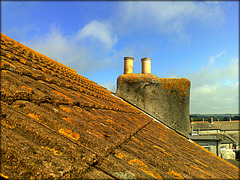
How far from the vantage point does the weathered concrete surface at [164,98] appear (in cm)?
546

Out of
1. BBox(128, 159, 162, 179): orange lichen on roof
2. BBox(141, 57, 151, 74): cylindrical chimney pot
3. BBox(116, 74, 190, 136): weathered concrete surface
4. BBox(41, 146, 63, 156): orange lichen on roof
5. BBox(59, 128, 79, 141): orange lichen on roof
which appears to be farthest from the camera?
BBox(141, 57, 151, 74): cylindrical chimney pot

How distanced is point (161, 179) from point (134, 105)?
14.0ft

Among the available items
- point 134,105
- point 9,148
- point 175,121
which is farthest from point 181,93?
point 9,148

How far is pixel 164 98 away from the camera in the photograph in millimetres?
5531

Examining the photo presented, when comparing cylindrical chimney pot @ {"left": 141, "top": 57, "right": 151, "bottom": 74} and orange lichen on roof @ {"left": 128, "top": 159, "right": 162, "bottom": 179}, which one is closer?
orange lichen on roof @ {"left": 128, "top": 159, "right": 162, "bottom": 179}

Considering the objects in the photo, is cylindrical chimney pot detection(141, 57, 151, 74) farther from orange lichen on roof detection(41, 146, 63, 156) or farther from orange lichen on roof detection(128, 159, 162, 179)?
orange lichen on roof detection(41, 146, 63, 156)

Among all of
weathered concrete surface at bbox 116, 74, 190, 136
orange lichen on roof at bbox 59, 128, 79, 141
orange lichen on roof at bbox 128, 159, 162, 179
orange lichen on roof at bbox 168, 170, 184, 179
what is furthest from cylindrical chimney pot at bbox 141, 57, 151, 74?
orange lichen on roof at bbox 59, 128, 79, 141

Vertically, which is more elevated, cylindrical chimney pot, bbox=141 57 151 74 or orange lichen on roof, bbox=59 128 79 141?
cylindrical chimney pot, bbox=141 57 151 74

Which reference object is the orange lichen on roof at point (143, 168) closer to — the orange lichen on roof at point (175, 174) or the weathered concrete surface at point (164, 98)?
the orange lichen on roof at point (175, 174)

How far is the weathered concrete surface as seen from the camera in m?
5.46

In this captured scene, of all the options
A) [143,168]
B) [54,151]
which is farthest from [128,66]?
[54,151]

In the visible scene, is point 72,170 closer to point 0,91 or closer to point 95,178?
point 95,178

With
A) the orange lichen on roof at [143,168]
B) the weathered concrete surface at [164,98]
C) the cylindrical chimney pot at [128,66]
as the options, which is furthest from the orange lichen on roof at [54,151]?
the cylindrical chimney pot at [128,66]

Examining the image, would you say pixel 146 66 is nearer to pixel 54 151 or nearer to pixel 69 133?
pixel 69 133
